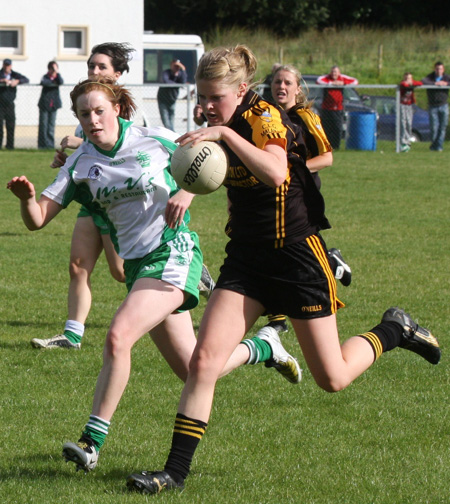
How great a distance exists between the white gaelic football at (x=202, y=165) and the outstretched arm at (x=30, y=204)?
3.15ft

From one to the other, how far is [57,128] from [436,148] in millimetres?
9573

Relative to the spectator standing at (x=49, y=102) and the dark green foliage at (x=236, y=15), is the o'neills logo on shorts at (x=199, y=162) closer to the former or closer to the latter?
the spectator standing at (x=49, y=102)

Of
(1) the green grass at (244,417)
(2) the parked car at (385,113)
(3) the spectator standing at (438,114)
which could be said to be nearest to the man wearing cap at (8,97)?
(2) the parked car at (385,113)

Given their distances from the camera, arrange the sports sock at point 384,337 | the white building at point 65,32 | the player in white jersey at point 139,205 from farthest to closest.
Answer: the white building at point 65,32
the sports sock at point 384,337
the player in white jersey at point 139,205

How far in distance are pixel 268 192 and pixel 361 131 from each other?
1986 cm

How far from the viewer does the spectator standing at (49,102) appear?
22234 millimetres

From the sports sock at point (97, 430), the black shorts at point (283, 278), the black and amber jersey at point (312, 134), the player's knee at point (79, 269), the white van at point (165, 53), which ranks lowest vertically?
the sports sock at point (97, 430)

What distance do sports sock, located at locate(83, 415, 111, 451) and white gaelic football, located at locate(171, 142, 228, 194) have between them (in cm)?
114

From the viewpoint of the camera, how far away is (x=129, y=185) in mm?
5105

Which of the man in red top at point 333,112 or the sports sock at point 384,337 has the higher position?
the man in red top at point 333,112

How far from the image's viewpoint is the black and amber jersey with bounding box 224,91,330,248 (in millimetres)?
4355

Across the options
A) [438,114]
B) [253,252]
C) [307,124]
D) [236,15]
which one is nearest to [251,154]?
[253,252]

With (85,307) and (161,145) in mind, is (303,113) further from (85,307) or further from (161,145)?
(161,145)

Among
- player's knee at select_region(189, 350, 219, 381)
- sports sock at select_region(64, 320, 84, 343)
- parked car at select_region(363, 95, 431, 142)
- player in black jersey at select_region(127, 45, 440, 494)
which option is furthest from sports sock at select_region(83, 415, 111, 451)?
parked car at select_region(363, 95, 431, 142)
